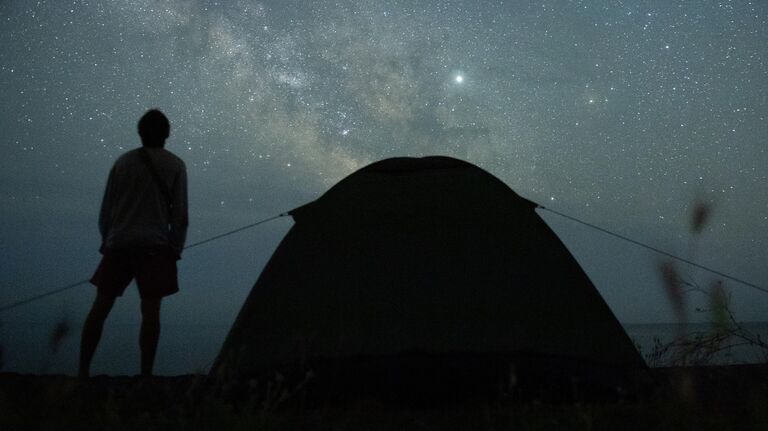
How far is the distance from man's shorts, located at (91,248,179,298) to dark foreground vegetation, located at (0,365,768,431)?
0.73m

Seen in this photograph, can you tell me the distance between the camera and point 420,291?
16.8 ft

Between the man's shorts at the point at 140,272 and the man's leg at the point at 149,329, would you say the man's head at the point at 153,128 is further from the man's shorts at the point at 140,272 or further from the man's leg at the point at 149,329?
the man's leg at the point at 149,329

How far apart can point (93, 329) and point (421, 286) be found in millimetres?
2566

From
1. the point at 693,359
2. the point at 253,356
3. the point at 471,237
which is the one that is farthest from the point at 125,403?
the point at 693,359

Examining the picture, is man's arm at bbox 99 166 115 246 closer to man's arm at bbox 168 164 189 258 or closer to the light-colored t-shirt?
the light-colored t-shirt

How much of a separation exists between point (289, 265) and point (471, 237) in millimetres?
1450

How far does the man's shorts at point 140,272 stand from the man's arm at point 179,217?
0.10m

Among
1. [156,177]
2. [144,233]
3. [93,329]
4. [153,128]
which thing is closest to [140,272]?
[144,233]

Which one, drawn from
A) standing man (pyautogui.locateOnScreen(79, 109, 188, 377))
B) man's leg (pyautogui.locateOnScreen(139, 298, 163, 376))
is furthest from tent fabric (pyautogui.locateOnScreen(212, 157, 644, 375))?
standing man (pyautogui.locateOnScreen(79, 109, 188, 377))

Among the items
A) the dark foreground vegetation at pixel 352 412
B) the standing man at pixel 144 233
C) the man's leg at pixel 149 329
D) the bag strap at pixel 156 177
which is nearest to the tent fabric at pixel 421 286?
the dark foreground vegetation at pixel 352 412

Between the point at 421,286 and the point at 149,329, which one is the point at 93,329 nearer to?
the point at 149,329

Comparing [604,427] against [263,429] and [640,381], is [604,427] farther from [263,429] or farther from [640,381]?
[263,429]

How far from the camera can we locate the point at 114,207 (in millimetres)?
5340

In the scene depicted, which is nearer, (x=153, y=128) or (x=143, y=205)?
(x=143, y=205)
